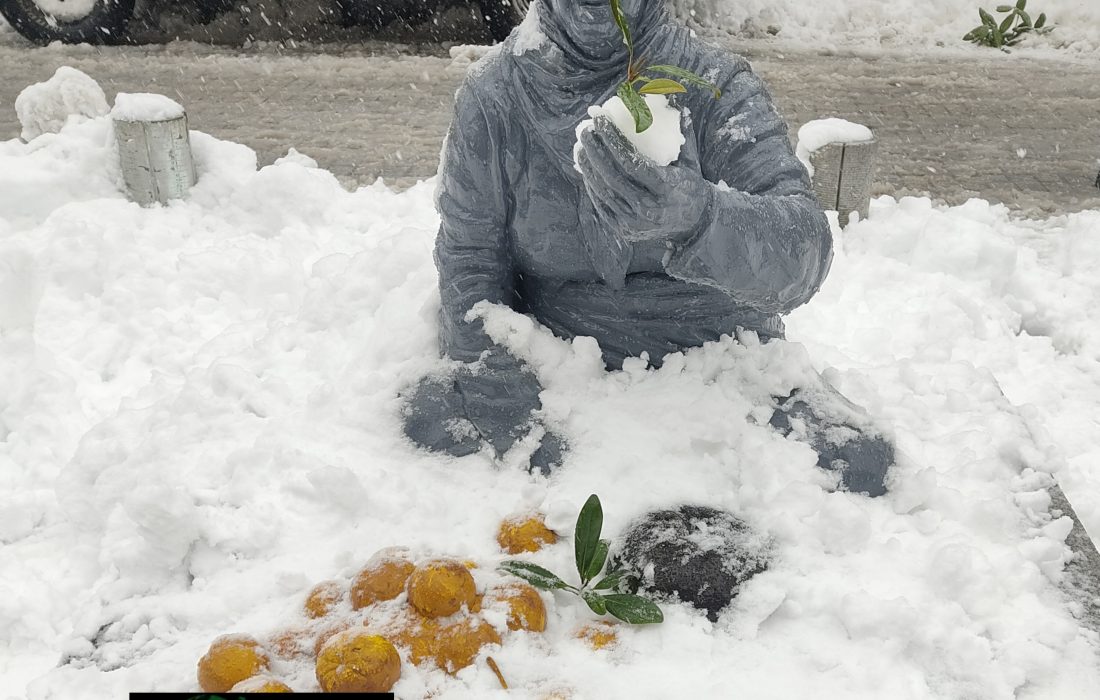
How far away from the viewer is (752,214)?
229 centimetres

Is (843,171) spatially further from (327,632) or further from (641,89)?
(327,632)

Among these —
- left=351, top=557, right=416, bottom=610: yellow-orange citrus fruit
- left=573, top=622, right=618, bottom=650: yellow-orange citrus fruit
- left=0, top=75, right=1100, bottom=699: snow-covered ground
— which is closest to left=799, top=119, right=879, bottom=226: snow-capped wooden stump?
left=0, top=75, right=1100, bottom=699: snow-covered ground

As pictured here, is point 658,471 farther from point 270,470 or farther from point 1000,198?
point 1000,198

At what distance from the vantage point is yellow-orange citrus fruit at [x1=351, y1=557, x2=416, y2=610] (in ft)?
7.29

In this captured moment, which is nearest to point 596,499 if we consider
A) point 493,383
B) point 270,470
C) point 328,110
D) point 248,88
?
point 493,383

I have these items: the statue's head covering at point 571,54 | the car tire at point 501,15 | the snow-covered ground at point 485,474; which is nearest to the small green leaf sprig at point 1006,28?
the car tire at point 501,15

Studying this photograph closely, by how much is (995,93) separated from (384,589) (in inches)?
264

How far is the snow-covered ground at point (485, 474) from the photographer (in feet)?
7.16

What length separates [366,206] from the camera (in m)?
4.79

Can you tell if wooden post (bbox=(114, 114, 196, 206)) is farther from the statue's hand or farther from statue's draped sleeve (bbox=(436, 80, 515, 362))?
the statue's hand

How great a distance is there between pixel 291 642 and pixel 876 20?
26.7ft

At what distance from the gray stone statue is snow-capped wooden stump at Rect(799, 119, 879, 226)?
6.67ft

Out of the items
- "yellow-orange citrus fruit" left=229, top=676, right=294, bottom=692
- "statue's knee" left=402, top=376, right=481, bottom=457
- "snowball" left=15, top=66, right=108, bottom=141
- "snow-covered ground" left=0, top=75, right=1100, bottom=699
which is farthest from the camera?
"snowball" left=15, top=66, right=108, bottom=141

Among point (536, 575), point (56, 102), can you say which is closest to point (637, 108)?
point (536, 575)
